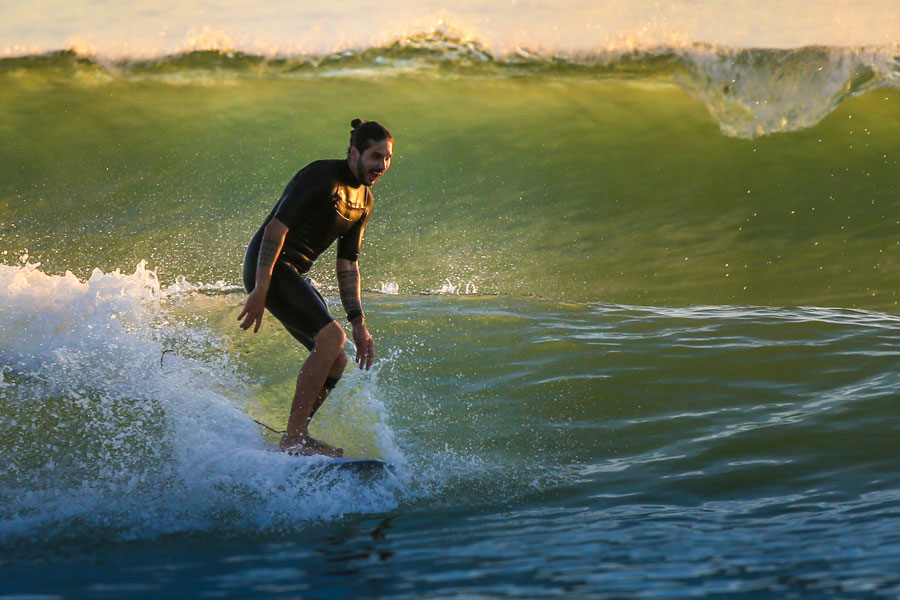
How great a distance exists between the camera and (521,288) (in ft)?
39.1

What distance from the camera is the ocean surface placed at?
3.79 meters

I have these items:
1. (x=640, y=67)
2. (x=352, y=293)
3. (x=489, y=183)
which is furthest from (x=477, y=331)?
(x=640, y=67)

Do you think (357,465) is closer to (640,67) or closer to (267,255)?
(267,255)

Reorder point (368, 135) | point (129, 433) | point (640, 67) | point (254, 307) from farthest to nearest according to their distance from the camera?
point (640, 67) < point (129, 433) < point (368, 135) < point (254, 307)

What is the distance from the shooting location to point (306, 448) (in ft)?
16.1

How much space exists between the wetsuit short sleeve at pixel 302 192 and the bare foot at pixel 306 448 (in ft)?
3.62

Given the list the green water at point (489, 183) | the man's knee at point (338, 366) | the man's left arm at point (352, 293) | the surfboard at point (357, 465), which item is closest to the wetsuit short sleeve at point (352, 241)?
the man's left arm at point (352, 293)

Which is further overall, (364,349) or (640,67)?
(640,67)

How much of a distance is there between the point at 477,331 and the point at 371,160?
3.67 meters

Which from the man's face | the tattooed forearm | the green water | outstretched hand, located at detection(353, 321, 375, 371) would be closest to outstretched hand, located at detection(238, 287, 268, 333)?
the tattooed forearm

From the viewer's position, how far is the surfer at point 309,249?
4801 mm

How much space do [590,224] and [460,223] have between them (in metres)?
1.90

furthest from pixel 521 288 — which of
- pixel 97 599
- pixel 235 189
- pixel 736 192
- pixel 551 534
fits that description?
pixel 97 599

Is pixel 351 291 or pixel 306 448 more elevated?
pixel 351 291
